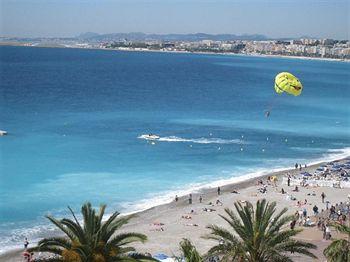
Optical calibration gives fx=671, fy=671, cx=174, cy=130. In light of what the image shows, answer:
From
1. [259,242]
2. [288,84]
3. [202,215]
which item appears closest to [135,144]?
[202,215]

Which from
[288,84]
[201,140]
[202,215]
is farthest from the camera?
[201,140]

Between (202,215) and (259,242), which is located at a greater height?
(259,242)

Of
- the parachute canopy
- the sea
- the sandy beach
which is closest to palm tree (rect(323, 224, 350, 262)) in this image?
the sandy beach

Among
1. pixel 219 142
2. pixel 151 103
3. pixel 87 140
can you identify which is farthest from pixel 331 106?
pixel 87 140

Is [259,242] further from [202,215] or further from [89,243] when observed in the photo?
[202,215]

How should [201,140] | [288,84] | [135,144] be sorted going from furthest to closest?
[201,140], [135,144], [288,84]

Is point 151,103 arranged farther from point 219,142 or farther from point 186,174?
point 186,174
